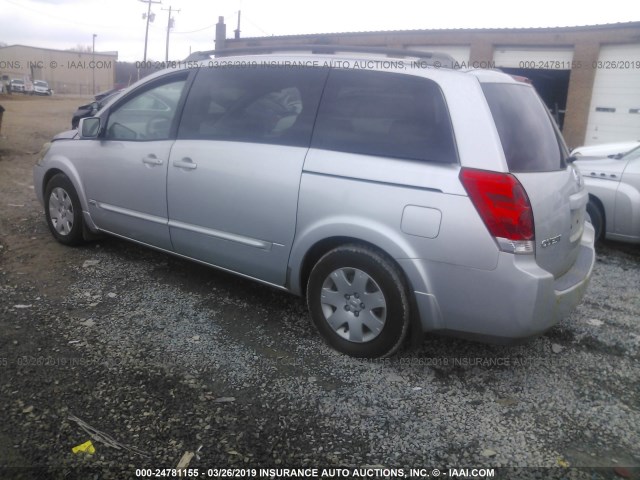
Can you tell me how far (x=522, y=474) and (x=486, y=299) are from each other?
2.80ft

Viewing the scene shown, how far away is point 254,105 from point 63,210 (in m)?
2.45

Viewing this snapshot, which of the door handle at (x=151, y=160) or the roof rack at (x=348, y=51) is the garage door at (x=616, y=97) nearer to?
the roof rack at (x=348, y=51)

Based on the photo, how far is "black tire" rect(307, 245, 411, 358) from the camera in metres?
3.09

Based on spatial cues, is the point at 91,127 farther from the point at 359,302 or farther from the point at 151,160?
the point at 359,302

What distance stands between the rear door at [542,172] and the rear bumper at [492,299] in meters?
0.15

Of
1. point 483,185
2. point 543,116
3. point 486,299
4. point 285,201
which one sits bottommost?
point 486,299

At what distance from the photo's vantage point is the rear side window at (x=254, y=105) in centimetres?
352

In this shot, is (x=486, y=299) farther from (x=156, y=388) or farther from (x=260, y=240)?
(x=156, y=388)

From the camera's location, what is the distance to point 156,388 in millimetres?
2930

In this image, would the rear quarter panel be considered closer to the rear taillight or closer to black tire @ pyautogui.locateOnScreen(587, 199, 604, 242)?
the rear taillight

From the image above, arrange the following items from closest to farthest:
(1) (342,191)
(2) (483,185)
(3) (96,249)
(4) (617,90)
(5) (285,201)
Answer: (2) (483,185), (1) (342,191), (5) (285,201), (3) (96,249), (4) (617,90)

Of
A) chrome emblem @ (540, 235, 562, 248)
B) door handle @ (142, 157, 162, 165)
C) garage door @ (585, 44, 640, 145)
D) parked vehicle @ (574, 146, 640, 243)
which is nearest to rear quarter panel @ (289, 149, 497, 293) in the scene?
chrome emblem @ (540, 235, 562, 248)

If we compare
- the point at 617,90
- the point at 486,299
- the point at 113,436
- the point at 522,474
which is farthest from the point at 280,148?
the point at 617,90

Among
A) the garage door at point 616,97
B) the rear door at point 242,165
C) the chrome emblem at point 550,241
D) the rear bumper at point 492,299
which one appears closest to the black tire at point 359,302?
the rear bumper at point 492,299
